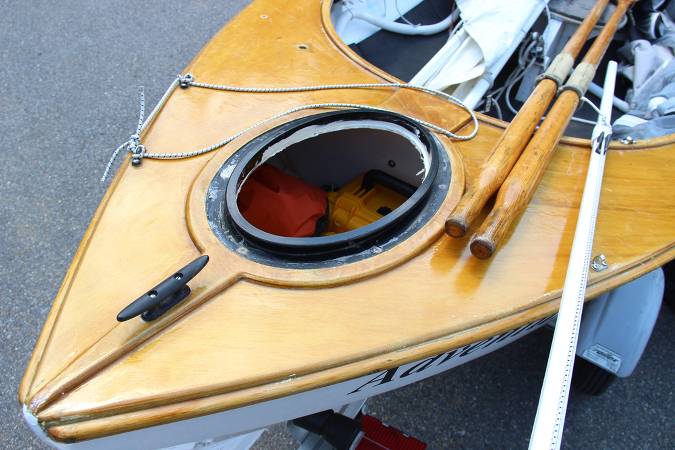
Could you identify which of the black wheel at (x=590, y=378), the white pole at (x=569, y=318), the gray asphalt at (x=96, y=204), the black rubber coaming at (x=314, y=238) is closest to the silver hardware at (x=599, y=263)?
the white pole at (x=569, y=318)

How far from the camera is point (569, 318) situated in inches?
38.6

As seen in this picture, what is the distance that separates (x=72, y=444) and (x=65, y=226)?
63.2 inches

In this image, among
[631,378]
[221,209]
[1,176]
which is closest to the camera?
[221,209]

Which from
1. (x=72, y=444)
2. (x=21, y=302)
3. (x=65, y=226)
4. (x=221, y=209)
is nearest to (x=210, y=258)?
(x=221, y=209)

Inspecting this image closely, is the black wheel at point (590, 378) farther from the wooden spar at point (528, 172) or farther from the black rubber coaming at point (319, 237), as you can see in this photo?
the black rubber coaming at point (319, 237)

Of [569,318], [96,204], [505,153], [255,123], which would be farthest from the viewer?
[96,204]

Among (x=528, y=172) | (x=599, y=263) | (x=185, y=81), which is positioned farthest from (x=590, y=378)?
(x=185, y=81)

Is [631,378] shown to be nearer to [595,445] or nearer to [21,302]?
[595,445]

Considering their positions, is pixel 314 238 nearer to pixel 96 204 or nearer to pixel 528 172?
pixel 528 172

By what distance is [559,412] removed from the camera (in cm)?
82

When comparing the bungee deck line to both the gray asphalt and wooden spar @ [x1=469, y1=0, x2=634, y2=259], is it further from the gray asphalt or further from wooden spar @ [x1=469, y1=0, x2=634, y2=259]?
the gray asphalt

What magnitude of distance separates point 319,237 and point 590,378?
3.43 ft

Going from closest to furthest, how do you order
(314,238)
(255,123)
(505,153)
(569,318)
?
(569,318), (314,238), (505,153), (255,123)

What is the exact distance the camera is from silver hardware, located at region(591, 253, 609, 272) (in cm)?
116
